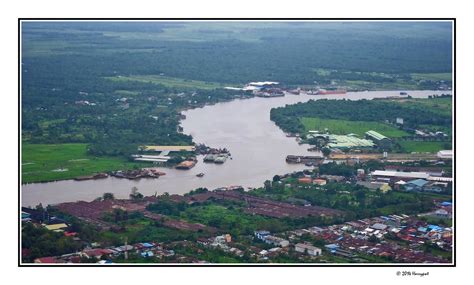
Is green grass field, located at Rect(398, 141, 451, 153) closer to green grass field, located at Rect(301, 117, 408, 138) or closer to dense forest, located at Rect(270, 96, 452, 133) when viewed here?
green grass field, located at Rect(301, 117, 408, 138)

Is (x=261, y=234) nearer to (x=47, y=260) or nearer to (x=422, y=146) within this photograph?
(x=47, y=260)

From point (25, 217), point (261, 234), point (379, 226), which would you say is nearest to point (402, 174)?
point (379, 226)

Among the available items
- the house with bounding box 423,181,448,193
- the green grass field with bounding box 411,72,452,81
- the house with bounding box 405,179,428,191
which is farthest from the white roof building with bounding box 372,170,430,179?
the green grass field with bounding box 411,72,452,81

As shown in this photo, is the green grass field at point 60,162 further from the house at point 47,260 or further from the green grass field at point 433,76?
the green grass field at point 433,76

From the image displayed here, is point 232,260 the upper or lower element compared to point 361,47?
lower

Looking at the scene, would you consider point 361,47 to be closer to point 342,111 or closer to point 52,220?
point 342,111

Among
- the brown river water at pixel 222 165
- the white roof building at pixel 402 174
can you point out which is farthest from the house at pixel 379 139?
the white roof building at pixel 402 174

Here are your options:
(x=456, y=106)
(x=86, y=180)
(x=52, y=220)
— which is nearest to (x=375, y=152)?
(x=86, y=180)
